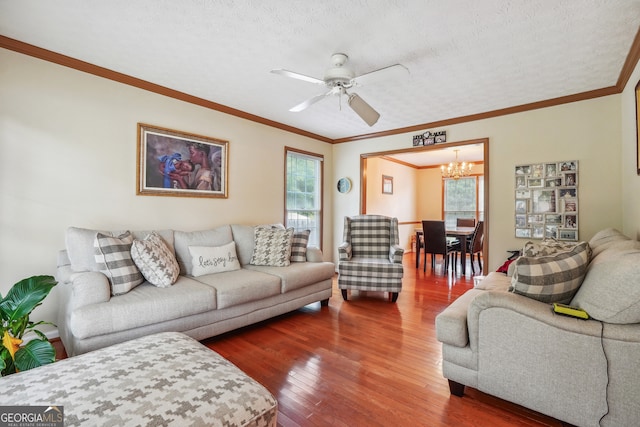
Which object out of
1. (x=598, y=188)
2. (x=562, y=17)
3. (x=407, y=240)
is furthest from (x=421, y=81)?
(x=407, y=240)

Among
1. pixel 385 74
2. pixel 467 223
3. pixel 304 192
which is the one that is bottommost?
pixel 467 223

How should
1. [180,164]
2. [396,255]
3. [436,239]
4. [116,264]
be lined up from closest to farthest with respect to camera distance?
[116,264]
[180,164]
[396,255]
[436,239]

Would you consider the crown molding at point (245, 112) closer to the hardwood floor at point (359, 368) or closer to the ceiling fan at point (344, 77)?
the ceiling fan at point (344, 77)

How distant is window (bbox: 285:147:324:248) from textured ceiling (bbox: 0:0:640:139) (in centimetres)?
160

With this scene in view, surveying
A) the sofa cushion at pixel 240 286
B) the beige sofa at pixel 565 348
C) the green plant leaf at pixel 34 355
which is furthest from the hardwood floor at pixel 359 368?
the green plant leaf at pixel 34 355

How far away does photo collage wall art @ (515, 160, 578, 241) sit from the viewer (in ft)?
10.9

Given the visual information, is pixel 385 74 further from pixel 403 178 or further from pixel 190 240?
pixel 403 178

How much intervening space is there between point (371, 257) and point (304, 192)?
1.67 metres

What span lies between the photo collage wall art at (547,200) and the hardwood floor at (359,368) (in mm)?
1542

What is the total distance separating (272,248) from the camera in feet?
Answer: 10.8

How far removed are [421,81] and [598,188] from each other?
2.31m

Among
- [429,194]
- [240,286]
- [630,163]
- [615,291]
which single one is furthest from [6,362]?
[429,194]

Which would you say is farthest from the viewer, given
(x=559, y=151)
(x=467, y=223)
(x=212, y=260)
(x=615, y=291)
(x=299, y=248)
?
(x=467, y=223)

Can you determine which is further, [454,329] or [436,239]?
[436,239]
